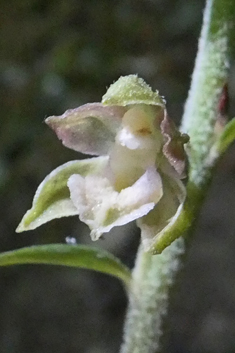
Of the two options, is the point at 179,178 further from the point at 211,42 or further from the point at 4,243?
the point at 4,243

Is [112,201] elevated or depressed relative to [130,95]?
depressed

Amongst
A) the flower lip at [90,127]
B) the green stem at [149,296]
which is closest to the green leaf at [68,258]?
the green stem at [149,296]

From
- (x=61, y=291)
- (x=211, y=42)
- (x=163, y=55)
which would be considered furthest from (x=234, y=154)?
(x=211, y=42)

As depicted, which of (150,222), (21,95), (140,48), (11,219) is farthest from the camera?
(11,219)

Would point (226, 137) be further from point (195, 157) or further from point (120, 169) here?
point (120, 169)

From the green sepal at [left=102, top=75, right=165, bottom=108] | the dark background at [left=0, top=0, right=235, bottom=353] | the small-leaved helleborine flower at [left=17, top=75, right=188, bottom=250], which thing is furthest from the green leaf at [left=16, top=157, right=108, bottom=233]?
the dark background at [left=0, top=0, right=235, bottom=353]

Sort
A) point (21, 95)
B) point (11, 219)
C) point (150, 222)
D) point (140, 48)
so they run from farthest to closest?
point (11, 219), point (140, 48), point (21, 95), point (150, 222)

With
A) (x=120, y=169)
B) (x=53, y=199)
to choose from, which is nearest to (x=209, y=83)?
(x=120, y=169)

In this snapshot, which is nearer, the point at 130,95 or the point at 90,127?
the point at 130,95
